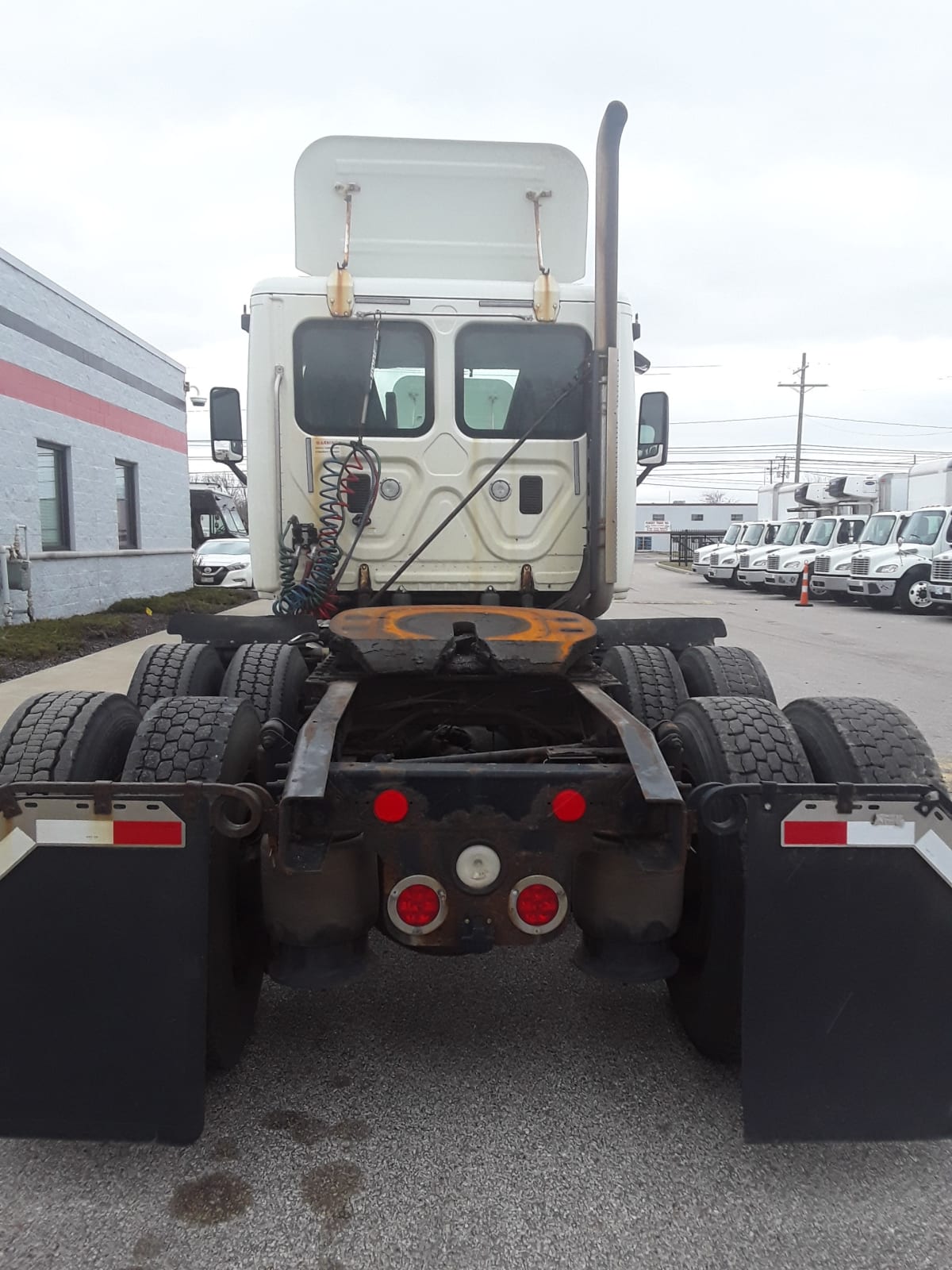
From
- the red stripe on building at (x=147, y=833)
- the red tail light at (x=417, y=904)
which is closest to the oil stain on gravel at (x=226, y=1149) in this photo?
the red tail light at (x=417, y=904)

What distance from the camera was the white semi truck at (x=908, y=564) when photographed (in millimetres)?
20234

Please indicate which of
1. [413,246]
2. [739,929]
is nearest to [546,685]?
[739,929]

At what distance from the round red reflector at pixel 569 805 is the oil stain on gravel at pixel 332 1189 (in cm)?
106

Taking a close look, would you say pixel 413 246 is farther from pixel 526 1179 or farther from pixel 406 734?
pixel 526 1179

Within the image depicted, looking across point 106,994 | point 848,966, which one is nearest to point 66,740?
point 106,994

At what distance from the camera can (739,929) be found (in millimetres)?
2600

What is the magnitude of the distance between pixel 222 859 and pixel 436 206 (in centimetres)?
404

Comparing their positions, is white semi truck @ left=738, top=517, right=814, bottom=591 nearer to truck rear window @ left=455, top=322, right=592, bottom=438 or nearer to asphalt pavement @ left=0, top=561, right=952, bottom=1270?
truck rear window @ left=455, top=322, right=592, bottom=438

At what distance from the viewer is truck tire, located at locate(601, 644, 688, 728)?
13.1ft

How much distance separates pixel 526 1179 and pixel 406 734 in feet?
5.73

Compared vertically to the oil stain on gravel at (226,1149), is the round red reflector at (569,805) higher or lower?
higher

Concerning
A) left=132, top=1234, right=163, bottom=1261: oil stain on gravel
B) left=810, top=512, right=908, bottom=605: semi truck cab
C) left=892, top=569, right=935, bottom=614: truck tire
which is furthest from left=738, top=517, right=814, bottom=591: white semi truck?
left=132, top=1234, right=163, bottom=1261: oil stain on gravel

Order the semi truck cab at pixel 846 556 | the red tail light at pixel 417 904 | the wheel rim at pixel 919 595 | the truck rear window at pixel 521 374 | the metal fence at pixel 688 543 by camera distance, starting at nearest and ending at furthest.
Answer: the red tail light at pixel 417 904 < the truck rear window at pixel 521 374 < the wheel rim at pixel 919 595 < the semi truck cab at pixel 846 556 < the metal fence at pixel 688 543

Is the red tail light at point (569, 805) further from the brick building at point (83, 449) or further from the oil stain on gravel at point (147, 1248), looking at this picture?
the brick building at point (83, 449)
